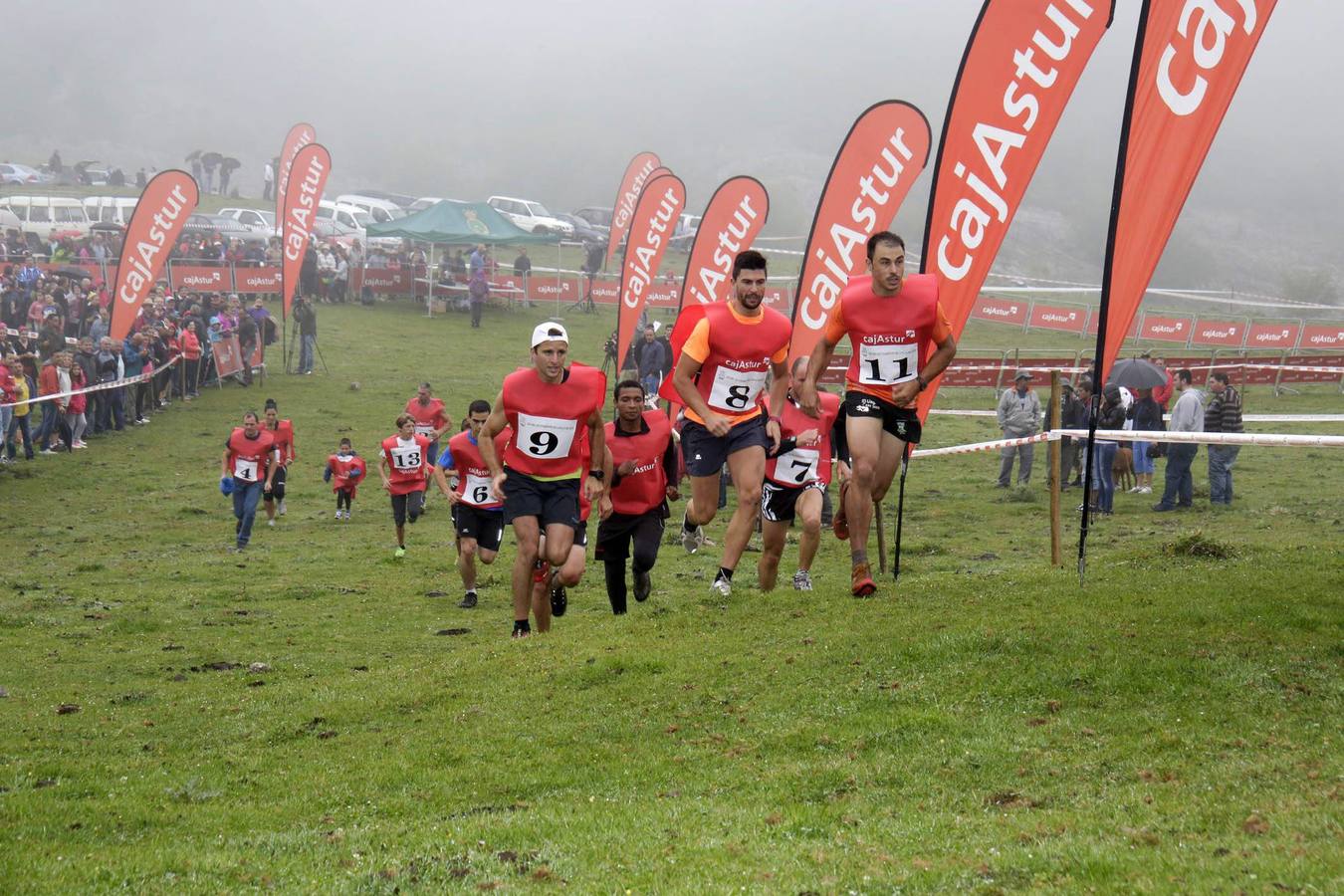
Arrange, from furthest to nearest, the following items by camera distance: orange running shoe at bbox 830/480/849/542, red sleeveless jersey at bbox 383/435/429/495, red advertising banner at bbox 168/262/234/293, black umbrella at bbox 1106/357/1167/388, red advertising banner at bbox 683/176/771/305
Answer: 1. red advertising banner at bbox 168/262/234/293
2. red advertising banner at bbox 683/176/771/305
3. black umbrella at bbox 1106/357/1167/388
4. red sleeveless jersey at bbox 383/435/429/495
5. orange running shoe at bbox 830/480/849/542

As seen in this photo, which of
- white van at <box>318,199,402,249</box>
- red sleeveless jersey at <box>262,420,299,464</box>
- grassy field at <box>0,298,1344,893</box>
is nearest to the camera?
grassy field at <box>0,298,1344,893</box>

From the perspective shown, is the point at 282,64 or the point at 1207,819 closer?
the point at 1207,819

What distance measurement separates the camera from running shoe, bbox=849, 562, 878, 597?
10.6 metres

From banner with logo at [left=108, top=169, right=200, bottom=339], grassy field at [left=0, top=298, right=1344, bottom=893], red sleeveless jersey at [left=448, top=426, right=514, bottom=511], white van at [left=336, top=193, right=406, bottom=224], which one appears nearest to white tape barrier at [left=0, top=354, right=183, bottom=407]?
banner with logo at [left=108, top=169, right=200, bottom=339]

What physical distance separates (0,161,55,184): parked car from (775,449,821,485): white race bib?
66326mm

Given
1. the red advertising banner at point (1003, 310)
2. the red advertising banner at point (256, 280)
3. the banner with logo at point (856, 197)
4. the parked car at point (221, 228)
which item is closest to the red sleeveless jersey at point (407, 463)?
the banner with logo at point (856, 197)

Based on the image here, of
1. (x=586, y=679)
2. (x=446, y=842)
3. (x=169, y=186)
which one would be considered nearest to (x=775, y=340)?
(x=586, y=679)

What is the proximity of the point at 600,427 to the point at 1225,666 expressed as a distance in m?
5.02

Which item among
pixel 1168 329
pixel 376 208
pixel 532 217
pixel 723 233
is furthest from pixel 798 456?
pixel 376 208

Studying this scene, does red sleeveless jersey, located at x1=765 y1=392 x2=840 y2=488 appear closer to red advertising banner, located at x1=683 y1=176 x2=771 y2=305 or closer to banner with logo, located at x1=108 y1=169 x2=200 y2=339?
red advertising banner, located at x1=683 y1=176 x2=771 y2=305

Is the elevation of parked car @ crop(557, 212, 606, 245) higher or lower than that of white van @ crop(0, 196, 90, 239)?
Answer: higher

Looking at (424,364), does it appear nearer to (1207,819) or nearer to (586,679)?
(586,679)

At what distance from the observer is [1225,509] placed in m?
21.1

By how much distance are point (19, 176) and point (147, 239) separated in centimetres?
4531
